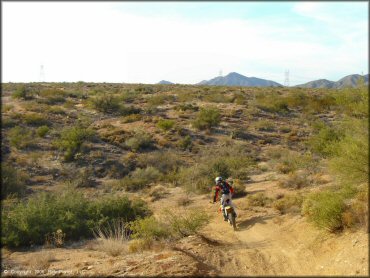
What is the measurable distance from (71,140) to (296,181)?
53.5 ft

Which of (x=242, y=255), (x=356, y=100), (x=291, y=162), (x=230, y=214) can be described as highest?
(x=356, y=100)

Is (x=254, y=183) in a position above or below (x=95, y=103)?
below

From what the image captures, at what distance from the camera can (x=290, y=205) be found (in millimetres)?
13508

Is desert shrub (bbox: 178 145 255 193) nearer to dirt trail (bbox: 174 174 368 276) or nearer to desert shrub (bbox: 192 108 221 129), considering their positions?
dirt trail (bbox: 174 174 368 276)

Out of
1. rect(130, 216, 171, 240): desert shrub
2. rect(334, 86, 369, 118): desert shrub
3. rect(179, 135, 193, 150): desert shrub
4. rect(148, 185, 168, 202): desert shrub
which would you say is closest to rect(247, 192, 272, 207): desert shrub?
rect(130, 216, 171, 240): desert shrub

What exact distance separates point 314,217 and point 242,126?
22249 millimetres

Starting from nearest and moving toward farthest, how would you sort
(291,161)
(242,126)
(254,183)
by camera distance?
1. (254,183)
2. (291,161)
3. (242,126)

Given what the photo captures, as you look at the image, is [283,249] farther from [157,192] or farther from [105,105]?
[105,105]

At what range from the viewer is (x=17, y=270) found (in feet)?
32.7

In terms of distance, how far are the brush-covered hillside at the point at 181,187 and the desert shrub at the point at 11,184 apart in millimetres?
68

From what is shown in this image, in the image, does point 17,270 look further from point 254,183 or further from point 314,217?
point 254,183

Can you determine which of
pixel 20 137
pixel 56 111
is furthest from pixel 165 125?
pixel 56 111

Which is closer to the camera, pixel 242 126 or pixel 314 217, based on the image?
pixel 314 217

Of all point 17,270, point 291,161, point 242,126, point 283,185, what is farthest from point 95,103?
point 17,270
